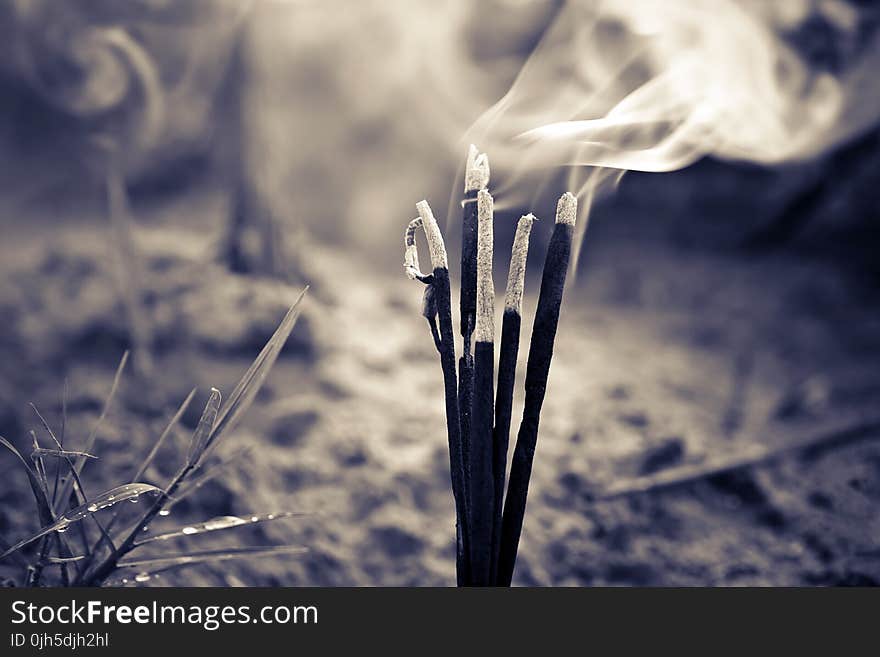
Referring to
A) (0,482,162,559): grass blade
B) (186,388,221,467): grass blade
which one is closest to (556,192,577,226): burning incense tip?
(186,388,221,467): grass blade

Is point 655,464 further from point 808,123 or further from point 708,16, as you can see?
point 708,16

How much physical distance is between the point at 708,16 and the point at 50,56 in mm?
2185

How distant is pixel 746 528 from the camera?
64.0 inches

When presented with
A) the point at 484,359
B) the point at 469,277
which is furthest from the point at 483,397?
the point at 469,277

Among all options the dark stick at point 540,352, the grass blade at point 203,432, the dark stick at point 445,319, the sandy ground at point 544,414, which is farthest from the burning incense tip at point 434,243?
the sandy ground at point 544,414

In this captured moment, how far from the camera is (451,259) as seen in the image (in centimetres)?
292

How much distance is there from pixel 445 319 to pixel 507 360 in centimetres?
10

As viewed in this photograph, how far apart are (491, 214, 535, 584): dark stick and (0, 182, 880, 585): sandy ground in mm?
735

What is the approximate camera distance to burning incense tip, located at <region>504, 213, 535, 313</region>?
853 millimetres

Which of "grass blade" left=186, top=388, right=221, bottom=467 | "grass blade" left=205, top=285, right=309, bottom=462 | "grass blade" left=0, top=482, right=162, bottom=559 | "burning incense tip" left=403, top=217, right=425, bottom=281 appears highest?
"burning incense tip" left=403, top=217, right=425, bottom=281

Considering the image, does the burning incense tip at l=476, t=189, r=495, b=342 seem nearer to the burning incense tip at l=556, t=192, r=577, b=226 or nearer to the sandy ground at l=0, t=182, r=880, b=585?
the burning incense tip at l=556, t=192, r=577, b=226

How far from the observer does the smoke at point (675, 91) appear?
133 centimetres

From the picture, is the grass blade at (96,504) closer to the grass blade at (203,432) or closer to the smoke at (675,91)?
the grass blade at (203,432)

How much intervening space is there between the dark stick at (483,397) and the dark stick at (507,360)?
21mm
